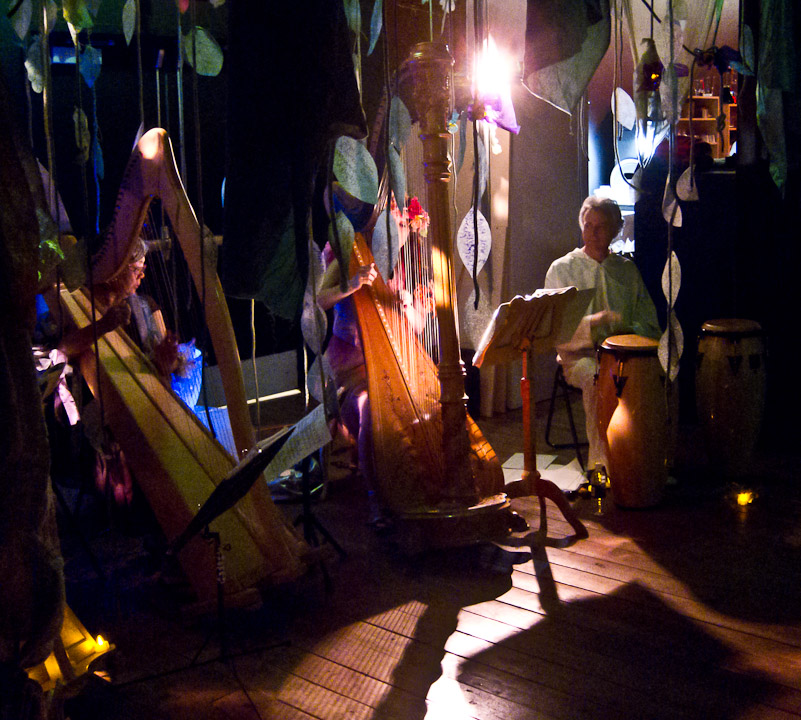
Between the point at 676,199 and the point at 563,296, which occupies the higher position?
the point at 676,199

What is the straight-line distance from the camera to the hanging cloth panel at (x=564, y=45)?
0.78 m

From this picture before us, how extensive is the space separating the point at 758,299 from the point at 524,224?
1428mm

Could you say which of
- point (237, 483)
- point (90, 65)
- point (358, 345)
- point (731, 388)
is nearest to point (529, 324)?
point (358, 345)

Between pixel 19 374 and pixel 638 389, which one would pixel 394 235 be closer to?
pixel 19 374

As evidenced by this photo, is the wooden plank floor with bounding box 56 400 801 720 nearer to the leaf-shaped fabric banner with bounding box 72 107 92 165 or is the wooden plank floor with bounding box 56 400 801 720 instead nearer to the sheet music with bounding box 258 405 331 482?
the sheet music with bounding box 258 405 331 482

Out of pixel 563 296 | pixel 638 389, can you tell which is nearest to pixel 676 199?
pixel 563 296

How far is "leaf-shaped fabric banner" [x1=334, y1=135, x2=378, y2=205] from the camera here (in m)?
0.87

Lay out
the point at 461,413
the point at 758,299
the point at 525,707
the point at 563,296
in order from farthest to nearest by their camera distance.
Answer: the point at 758,299
the point at 563,296
the point at 461,413
the point at 525,707

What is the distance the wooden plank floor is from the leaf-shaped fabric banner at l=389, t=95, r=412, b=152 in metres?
1.38

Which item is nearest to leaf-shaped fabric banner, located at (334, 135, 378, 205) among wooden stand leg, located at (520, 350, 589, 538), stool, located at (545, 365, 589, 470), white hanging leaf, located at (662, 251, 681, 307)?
white hanging leaf, located at (662, 251, 681, 307)

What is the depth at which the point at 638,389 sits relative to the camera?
Result: 3.06 meters

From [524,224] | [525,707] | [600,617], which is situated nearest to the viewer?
[525,707]

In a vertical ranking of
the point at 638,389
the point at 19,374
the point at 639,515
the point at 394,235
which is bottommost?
the point at 639,515

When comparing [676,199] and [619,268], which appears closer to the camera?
[676,199]
